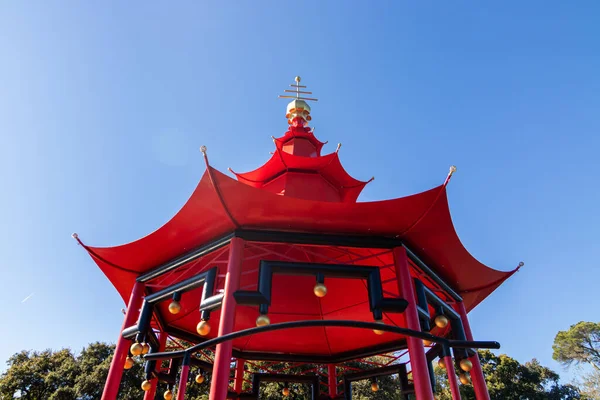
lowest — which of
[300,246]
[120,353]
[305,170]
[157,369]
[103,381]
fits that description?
[120,353]

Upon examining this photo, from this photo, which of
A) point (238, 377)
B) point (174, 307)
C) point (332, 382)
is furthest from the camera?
point (332, 382)

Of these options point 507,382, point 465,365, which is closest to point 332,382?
point 465,365

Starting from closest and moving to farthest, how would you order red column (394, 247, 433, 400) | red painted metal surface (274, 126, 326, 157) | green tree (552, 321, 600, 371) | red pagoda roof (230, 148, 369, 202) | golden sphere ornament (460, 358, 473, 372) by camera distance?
red column (394, 247, 433, 400) → golden sphere ornament (460, 358, 473, 372) → red pagoda roof (230, 148, 369, 202) → red painted metal surface (274, 126, 326, 157) → green tree (552, 321, 600, 371)

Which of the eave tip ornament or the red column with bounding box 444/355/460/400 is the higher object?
the eave tip ornament

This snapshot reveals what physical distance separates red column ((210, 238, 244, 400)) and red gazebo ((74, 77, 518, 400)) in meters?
0.02

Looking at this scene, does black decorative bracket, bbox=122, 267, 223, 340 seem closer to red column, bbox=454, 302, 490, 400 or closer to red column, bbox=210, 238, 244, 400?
red column, bbox=210, 238, 244, 400

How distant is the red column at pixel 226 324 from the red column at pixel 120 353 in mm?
3106

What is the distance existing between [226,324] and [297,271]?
1.82m

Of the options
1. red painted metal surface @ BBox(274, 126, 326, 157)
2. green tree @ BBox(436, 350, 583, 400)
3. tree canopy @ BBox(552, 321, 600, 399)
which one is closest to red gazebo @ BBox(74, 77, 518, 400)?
red painted metal surface @ BBox(274, 126, 326, 157)

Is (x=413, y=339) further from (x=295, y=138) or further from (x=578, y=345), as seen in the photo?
(x=578, y=345)

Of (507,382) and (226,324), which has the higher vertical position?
(507,382)

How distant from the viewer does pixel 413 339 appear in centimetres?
783

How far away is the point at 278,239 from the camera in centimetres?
879

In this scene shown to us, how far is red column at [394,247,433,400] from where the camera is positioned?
23.0ft
